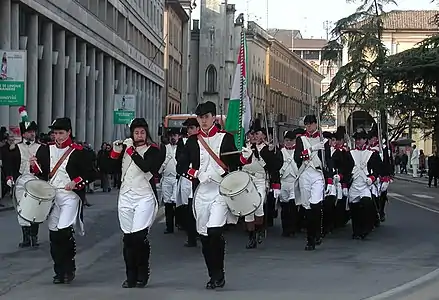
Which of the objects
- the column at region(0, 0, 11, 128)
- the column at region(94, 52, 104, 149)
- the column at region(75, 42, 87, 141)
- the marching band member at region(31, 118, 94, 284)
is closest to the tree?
the column at region(94, 52, 104, 149)

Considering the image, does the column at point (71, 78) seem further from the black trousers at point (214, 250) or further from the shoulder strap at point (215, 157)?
the black trousers at point (214, 250)

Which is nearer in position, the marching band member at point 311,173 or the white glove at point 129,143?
the white glove at point 129,143

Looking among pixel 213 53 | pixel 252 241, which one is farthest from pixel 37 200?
pixel 213 53

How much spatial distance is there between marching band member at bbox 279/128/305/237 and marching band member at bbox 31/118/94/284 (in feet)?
21.0

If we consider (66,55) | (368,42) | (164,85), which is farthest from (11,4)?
(164,85)

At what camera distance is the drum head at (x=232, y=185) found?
10.0m

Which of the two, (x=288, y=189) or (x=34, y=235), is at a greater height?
(x=288, y=189)

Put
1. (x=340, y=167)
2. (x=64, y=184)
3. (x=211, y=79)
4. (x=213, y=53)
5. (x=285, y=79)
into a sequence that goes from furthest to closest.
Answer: (x=285, y=79) < (x=213, y=53) < (x=211, y=79) < (x=340, y=167) < (x=64, y=184)

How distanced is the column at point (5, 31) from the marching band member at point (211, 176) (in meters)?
20.9

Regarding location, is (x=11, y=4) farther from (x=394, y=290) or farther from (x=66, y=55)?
(x=394, y=290)

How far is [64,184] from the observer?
10.5 meters

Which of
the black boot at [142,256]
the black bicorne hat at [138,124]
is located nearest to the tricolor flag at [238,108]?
the black bicorne hat at [138,124]

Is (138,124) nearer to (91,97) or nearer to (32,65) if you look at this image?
(32,65)

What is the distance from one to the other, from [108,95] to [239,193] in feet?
143
